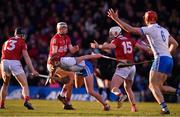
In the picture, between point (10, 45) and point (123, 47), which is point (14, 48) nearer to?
point (10, 45)

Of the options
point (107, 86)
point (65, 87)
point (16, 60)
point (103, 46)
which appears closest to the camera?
point (103, 46)

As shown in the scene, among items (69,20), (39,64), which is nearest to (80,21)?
(69,20)

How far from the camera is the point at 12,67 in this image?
17.0m

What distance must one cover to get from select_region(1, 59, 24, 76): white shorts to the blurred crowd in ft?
28.2

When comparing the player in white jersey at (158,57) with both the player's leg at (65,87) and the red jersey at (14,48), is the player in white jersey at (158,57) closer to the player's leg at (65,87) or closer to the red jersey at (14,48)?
the player's leg at (65,87)

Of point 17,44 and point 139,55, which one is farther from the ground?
point 17,44

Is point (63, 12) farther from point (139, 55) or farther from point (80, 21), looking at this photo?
point (139, 55)

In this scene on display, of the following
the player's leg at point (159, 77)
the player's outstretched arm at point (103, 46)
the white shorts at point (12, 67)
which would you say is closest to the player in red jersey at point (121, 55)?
the player's outstretched arm at point (103, 46)

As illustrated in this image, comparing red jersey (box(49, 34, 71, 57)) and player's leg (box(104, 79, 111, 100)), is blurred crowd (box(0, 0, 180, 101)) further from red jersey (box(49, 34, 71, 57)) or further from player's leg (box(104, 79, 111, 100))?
red jersey (box(49, 34, 71, 57))

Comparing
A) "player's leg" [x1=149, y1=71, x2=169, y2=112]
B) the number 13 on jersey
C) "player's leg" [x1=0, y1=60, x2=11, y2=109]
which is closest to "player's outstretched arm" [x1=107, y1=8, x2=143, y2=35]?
"player's leg" [x1=149, y1=71, x2=169, y2=112]

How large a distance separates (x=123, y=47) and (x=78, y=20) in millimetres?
11840

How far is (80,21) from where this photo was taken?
2817 centimetres

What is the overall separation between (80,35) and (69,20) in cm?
160

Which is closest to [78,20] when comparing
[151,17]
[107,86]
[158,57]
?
[107,86]
